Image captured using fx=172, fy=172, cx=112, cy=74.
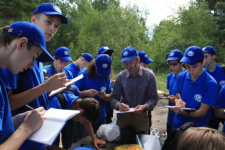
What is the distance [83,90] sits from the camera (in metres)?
3.09

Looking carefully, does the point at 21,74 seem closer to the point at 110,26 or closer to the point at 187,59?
the point at 187,59

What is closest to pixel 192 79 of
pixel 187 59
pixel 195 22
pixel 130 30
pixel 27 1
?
pixel 187 59

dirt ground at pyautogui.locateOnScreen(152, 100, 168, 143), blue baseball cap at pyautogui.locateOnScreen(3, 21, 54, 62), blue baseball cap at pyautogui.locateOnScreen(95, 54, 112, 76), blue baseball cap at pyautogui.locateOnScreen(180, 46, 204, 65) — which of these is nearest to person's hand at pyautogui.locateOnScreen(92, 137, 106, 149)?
blue baseball cap at pyautogui.locateOnScreen(95, 54, 112, 76)

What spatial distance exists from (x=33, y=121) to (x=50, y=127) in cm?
12

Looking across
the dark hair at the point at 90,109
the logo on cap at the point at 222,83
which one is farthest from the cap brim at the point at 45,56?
the logo on cap at the point at 222,83

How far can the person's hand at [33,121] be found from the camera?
1.12 meters

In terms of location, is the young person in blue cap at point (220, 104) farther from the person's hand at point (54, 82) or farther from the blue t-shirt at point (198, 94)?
the person's hand at point (54, 82)

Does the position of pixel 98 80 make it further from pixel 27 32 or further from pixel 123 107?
pixel 27 32

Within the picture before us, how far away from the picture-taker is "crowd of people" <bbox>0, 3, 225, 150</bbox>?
1.10 meters

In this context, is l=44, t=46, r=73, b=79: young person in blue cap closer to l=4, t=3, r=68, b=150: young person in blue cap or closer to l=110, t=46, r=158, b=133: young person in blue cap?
l=110, t=46, r=158, b=133: young person in blue cap

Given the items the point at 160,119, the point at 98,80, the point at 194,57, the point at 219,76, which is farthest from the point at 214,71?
the point at 160,119

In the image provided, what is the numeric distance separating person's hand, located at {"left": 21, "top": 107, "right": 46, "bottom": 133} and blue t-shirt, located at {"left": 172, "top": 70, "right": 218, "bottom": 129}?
2.02 m

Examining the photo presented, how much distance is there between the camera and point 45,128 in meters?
1.17

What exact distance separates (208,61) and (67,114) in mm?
3365
